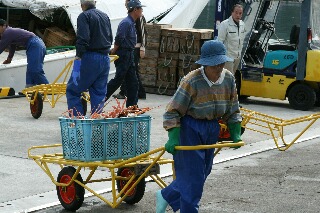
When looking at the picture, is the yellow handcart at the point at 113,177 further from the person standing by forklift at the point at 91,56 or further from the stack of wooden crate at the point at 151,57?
the stack of wooden crate at the point at 151,57

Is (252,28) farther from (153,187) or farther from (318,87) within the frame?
(153,187)

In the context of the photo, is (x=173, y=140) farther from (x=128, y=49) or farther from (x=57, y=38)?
(x=57, y=38)

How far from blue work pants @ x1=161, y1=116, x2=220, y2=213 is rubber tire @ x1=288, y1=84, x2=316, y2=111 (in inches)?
386

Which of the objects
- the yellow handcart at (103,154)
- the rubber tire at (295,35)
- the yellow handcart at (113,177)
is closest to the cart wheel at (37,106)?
the rubber tire at (295,35)

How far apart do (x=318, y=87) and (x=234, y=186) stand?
26.0 ft

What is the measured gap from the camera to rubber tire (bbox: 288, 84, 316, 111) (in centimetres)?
1761

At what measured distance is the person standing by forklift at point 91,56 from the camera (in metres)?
12.5

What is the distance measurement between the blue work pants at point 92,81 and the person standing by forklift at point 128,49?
7.88ft

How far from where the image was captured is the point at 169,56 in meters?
19.3

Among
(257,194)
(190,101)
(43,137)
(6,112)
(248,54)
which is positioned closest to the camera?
(190,101)

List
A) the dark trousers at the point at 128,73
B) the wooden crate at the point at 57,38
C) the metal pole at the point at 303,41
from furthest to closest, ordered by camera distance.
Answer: the wooden crate at the point at 57,38, the metal pole at the point at 303,41, the dark trousers at the point at 128,73

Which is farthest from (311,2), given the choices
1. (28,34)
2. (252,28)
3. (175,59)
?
(28,34)

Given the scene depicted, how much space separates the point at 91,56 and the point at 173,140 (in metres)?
5.05

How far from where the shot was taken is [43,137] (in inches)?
520
